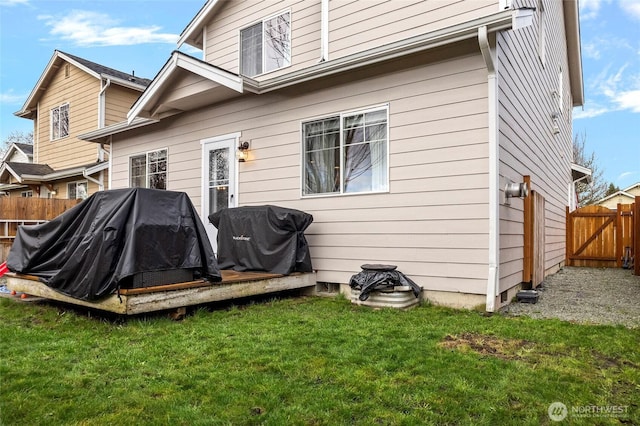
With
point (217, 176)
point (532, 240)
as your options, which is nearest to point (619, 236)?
point (532, 240)

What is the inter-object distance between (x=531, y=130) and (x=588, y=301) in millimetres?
2887

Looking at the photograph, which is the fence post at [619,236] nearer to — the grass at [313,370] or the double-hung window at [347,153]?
the grass at [313,370]

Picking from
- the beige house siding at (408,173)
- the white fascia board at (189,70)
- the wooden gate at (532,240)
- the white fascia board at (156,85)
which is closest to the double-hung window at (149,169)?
the white fascia board at (156,85)

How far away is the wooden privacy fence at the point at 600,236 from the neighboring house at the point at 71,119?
1323cm

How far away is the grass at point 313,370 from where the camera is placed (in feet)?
7.73

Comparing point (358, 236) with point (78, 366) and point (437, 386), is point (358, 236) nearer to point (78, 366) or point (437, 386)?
point (437, 386)

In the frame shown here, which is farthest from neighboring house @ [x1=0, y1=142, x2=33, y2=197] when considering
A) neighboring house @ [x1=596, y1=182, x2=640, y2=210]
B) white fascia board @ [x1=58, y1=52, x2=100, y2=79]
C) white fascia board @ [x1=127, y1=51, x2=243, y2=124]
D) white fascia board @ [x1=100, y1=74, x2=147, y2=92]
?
neighboring house @ [x1=596, y1=182, x2=640, y2=210]

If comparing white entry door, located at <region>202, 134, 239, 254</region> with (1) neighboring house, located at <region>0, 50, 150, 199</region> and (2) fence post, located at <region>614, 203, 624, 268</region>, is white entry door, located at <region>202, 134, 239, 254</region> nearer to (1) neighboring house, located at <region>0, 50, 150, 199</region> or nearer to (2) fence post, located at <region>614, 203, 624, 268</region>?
(1) neighboring house, located at <region>0, 50, 150, 199</region>

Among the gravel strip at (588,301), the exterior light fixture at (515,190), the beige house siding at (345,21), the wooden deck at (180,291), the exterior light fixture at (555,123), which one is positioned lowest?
the gravel strip at (588,301)

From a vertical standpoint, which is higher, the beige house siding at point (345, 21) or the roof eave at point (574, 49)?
the roof eave at point (574, 49)

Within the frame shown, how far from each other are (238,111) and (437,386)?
588cm

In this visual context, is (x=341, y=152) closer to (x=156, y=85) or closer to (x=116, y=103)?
(x=156, y=85)

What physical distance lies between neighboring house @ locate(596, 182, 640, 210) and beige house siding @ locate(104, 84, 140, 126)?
2613cm

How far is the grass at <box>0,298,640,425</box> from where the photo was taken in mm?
2355
